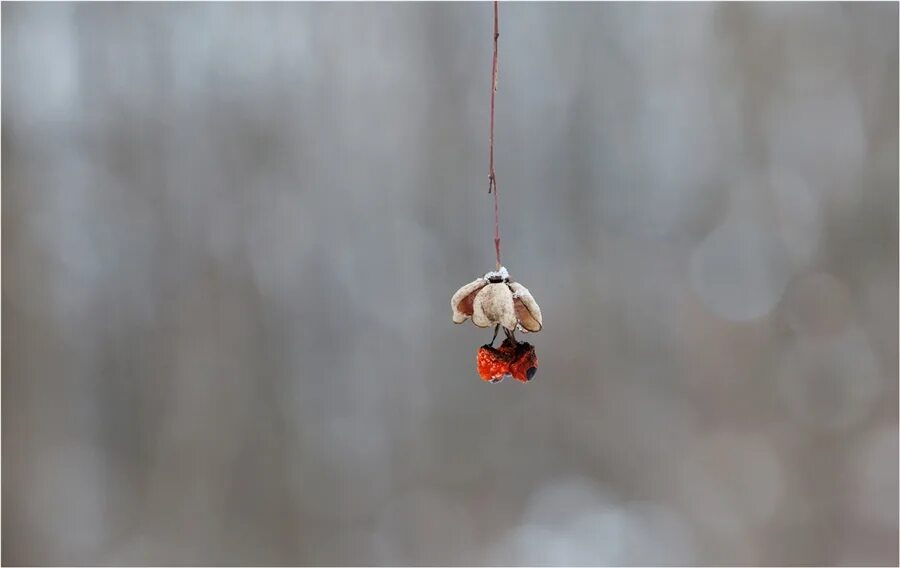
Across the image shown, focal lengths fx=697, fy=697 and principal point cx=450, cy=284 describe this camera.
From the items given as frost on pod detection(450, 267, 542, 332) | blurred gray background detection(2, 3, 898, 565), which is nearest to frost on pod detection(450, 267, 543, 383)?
frost on pod detection(450, 267, 542, 332)

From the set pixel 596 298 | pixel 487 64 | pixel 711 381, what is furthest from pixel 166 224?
pixel 711 381

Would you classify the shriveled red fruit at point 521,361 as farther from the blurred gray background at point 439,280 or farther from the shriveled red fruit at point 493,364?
the blurred gray background at point 439,280

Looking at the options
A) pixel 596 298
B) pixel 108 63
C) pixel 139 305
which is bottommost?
pixel 139 305

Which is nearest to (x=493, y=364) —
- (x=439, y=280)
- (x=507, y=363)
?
(x=507, y=363)

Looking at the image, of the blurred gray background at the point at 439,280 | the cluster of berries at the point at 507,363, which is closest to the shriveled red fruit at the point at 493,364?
the cluster of berries at the point at 507,363

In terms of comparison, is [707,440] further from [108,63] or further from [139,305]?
[108,63]

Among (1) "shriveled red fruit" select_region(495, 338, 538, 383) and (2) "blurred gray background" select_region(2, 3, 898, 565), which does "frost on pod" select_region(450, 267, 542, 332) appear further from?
(2) "blurred gray background" select_region(2, 3, 898, 565)

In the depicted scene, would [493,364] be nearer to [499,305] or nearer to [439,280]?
[499,305]
